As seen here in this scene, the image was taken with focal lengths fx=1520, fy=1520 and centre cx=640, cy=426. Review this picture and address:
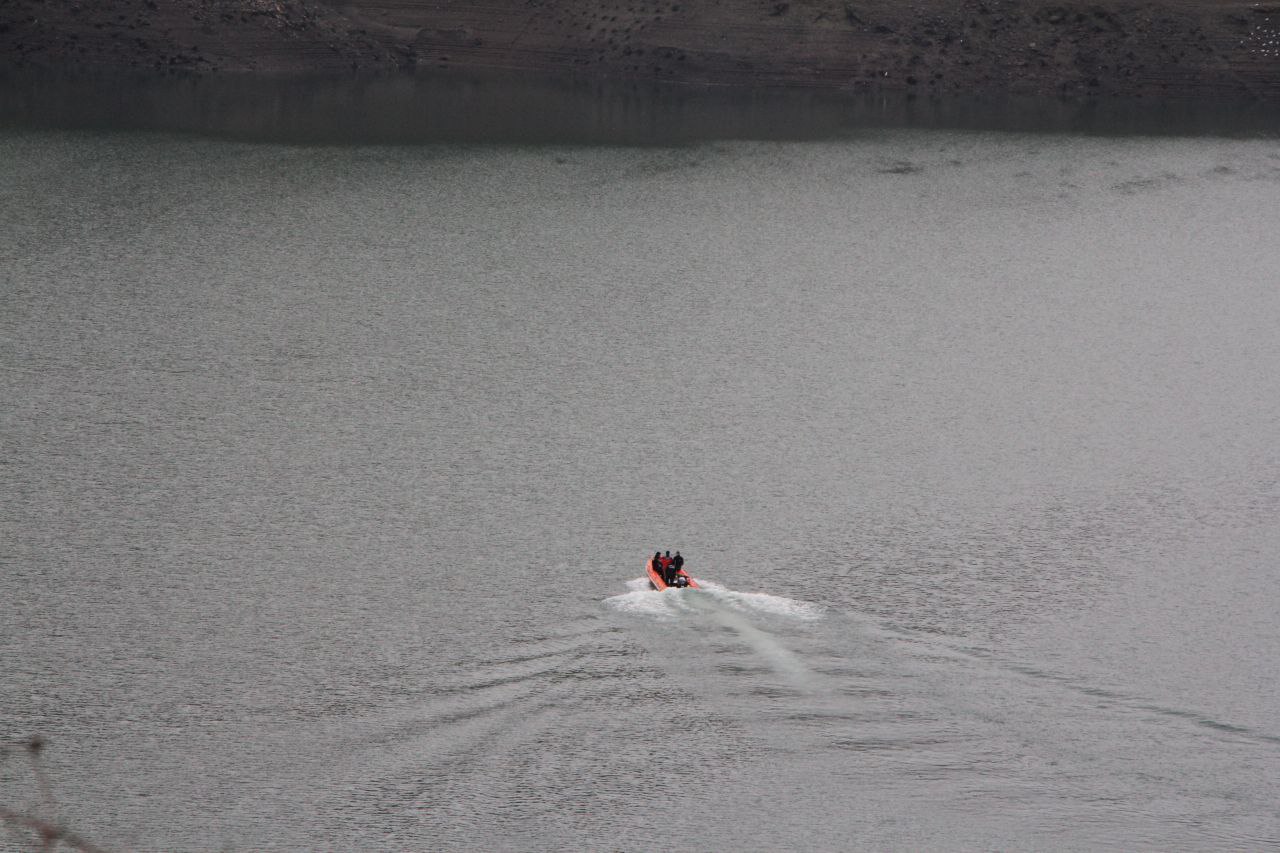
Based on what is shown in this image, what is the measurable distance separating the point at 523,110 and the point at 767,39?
1580 cm

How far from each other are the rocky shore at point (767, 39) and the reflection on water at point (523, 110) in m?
1.34

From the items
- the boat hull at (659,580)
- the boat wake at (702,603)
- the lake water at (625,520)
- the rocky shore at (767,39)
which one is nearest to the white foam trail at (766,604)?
the boat wake at (702,603)

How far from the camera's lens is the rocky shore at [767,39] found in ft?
242

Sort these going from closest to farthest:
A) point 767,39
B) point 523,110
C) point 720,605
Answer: point 720,605 < point 523,110 < point 767,39

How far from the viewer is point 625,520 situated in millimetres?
26375

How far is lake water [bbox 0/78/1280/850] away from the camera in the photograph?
60.3ft

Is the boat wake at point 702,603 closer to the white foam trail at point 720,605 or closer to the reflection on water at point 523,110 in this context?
the white foam trail at point 720,605

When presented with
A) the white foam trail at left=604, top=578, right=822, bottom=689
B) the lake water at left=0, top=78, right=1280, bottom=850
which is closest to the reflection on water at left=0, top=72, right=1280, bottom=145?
the lake water at left=0, top=78, right=1280, bottom=850

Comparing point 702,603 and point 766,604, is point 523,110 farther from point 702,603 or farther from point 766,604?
point 766,604

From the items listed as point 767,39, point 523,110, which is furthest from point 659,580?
point 767,39

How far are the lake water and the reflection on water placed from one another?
35.9 ft

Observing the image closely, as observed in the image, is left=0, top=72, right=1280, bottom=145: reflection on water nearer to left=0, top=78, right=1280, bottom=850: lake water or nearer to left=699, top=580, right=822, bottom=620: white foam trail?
left=0, top=78, right=1280, bottom=850: lake water

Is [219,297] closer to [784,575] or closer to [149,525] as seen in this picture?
[149,525]

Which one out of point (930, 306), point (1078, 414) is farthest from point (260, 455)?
point (930, 306)
